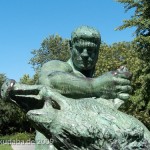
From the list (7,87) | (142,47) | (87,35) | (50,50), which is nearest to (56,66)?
(87,35)

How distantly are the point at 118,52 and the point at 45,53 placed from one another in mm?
11391

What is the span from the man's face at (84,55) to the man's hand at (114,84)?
15.7 inches

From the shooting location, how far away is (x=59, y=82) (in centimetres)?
346

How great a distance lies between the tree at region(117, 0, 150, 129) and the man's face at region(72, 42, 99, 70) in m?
18.1

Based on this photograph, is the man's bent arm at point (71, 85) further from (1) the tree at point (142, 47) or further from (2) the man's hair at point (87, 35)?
(1) the tree at point (142, 47)

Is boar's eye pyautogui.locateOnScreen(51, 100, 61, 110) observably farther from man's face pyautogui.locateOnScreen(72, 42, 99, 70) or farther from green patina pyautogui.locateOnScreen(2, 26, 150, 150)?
man's face pyautogui.locateOnScreen(72, 42, 99, 70)

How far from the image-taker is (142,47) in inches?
906

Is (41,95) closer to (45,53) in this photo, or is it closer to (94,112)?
(94,112)

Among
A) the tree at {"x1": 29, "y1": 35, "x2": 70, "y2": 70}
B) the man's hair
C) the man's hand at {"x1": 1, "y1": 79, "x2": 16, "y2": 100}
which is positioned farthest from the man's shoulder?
the tree at {"x1": 29, "y1": 35, "x2": 70, "y2": 70}

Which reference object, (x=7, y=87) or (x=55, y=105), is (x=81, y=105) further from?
(x=7, y=87)

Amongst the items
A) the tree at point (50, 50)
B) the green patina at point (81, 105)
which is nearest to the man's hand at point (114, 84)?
the green patina at point (81, 105)

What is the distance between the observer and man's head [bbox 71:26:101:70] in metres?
3.72

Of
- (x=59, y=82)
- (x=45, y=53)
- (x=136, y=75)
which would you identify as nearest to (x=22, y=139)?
(x=45, y=53)

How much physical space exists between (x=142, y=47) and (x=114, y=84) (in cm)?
1994
